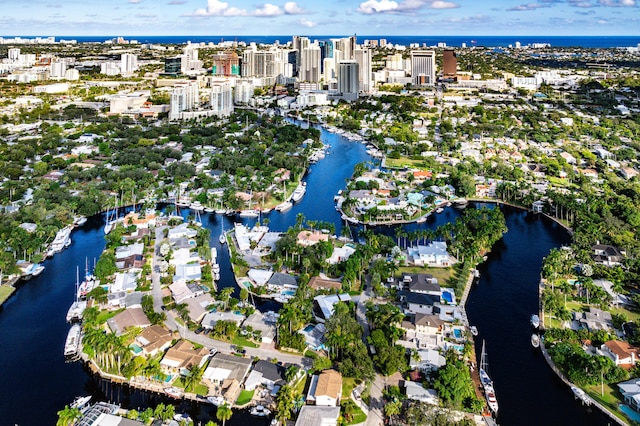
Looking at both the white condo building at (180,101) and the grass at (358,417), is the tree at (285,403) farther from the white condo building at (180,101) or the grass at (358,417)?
the white condo building at (180,101)

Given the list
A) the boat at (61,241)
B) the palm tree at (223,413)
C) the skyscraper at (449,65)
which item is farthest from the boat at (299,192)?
the skyscraper at (449,65)

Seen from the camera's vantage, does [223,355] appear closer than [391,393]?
No

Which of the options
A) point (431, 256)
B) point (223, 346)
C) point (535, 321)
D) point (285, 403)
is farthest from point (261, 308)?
point (535, 321)

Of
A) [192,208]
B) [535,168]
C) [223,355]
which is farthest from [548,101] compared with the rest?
[223,355]

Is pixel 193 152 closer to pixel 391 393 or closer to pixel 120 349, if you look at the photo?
pixel 120 349

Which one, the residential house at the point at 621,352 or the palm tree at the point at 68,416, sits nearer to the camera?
the palm tree at the point at 68,416
